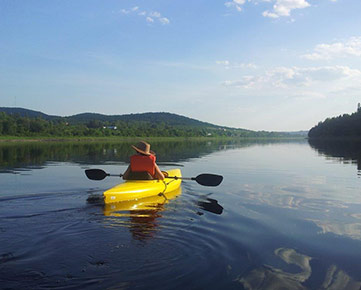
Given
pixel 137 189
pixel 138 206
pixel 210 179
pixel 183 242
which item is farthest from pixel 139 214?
pixel 210 179

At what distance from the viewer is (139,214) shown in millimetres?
8203

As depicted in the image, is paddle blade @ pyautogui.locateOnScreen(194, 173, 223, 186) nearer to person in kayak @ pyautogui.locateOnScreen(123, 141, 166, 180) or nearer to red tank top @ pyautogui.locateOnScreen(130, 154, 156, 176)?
person in kayak @ pyautogui.locateOnScreen(123, 141, 166, 180)

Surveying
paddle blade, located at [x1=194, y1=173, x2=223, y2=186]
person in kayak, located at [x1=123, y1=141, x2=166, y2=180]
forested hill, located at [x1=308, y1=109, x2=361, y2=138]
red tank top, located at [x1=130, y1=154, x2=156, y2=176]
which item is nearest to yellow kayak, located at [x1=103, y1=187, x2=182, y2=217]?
person in kayak, located at [x1=123, y1=141, x2=166, y2=180]

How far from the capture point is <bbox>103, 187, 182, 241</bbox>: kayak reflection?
6727 mm

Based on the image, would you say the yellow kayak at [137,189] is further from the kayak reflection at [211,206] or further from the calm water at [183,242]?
the kayak reflection at [211,206]

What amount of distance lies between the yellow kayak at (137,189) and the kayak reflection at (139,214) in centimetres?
13

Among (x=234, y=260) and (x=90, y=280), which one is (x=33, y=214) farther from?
(x=234, y=260)

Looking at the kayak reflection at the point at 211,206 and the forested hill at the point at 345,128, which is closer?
the kayak reflection at the point at 211,206

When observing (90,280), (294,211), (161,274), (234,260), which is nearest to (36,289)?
(90,280)

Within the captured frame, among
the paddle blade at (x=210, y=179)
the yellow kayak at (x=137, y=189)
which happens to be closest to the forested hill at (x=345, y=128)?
the paddle blade at (x=210, y=179)

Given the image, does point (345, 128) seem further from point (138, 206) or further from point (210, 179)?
point (138, 206)

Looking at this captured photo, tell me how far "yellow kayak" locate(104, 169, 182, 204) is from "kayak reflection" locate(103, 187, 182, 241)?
0.13 m

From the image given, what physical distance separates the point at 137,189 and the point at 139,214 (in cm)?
166

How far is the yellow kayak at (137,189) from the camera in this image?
9.14 metres
